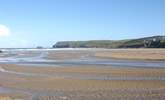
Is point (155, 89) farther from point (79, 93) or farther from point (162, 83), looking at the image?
point (79, 93)

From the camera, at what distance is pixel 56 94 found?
50.4 feet

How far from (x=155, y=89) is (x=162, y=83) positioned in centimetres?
229

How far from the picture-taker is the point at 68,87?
1766 centimetres

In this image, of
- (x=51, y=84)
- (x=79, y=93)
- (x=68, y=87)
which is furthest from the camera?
(x=51, y=84)

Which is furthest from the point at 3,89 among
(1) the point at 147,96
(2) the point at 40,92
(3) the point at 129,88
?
(1) the point at 147,96

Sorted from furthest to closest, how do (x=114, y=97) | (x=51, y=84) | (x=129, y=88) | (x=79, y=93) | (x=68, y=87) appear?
1. (x=51, y=84)
2. (x=68, y=87)
3. (x=129, y=88)
4. (x=79, y=93)
5. (x=114, y=97)

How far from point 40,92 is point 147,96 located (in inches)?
218

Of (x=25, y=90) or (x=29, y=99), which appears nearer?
(x=29, y=99)

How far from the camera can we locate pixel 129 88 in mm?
16453

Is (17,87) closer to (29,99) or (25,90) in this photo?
(25,90)

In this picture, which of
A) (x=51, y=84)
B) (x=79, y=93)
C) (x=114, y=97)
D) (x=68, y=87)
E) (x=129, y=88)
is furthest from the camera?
(x=51, y=84)

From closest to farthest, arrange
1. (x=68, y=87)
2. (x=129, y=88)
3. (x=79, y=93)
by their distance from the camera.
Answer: (x=79, y=93)
(x=129, y=88)
(x=68, y=87)

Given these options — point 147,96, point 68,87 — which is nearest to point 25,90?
point 68,87

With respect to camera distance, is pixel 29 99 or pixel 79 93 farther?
pixel 79 93
